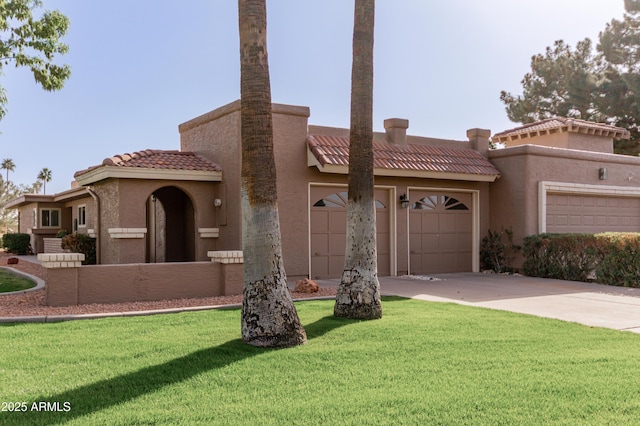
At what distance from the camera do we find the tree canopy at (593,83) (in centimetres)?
3231

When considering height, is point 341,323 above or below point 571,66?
below

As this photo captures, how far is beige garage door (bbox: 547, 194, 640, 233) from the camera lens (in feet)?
59.8

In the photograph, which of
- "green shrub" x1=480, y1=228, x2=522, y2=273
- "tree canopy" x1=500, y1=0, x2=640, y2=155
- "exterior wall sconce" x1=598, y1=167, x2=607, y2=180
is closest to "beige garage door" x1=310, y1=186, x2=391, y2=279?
"green shrub" x1=480, y1=228, x2=522, y2=273

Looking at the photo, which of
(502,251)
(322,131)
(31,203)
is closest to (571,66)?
(502,251)

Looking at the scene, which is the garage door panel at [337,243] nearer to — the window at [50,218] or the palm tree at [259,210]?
the palm tree at [259,210]

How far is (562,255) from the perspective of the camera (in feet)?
52.5

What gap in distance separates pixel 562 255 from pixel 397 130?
5931 mm

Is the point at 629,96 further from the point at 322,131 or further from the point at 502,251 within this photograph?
the point at 322,131

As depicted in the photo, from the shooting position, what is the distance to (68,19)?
55.3ft

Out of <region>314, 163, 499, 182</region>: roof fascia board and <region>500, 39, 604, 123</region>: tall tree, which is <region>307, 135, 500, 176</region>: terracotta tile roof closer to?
<region>314, 163, 499, 182</region>: roof fascia board

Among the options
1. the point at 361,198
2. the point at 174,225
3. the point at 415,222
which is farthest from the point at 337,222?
the point at 361,198

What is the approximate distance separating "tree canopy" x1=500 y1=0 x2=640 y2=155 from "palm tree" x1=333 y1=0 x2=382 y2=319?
1087 inches

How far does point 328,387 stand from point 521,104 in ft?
119

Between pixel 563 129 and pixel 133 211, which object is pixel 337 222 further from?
pixel 563 129
